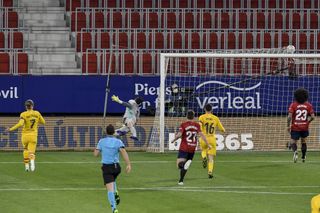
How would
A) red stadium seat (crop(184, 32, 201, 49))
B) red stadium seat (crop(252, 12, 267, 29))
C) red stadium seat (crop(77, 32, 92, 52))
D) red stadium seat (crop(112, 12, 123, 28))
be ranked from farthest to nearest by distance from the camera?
red stadium seat (crop(252, 12, 267, 29))
red stadium seat (crop(112, 12, 123, 28))
red stadium seat (crop(184, 32, 201, 49))
red stadium seat (crop(77, 32, 92, 52))

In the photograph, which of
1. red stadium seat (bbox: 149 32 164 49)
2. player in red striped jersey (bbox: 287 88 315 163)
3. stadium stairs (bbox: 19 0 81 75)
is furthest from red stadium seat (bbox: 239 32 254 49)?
player in red striped jersey (bbox: 287 88 315 163)

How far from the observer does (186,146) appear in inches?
893

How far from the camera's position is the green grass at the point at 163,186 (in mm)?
18438

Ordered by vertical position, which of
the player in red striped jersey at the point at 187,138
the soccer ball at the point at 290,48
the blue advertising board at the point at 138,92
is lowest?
the player in red striped jersey at the point at 187,138

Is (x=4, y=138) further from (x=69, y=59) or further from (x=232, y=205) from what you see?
(x=232, y=205)

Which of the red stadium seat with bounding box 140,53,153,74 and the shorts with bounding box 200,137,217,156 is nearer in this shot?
the shorts with bounding box 200,137,217,156

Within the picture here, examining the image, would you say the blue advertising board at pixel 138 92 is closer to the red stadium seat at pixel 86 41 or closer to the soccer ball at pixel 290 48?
the soccer ball at pixel 290 48

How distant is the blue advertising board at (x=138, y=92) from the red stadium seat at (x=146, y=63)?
7.54 feet

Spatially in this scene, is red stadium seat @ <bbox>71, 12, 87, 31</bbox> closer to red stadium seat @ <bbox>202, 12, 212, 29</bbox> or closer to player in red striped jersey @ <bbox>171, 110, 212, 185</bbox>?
red stadium seat @ <bbox>202, 12, 212, 29</bbox>

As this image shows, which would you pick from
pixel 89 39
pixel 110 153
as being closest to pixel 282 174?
pixel 110 153

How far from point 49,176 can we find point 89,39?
14.0 m

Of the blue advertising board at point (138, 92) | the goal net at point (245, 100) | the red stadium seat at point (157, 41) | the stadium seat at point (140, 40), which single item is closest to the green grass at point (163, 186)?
the goal net at point (245, 100)

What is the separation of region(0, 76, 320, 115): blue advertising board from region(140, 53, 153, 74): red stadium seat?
7.54 ft

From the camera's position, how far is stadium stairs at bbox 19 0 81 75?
123ft
